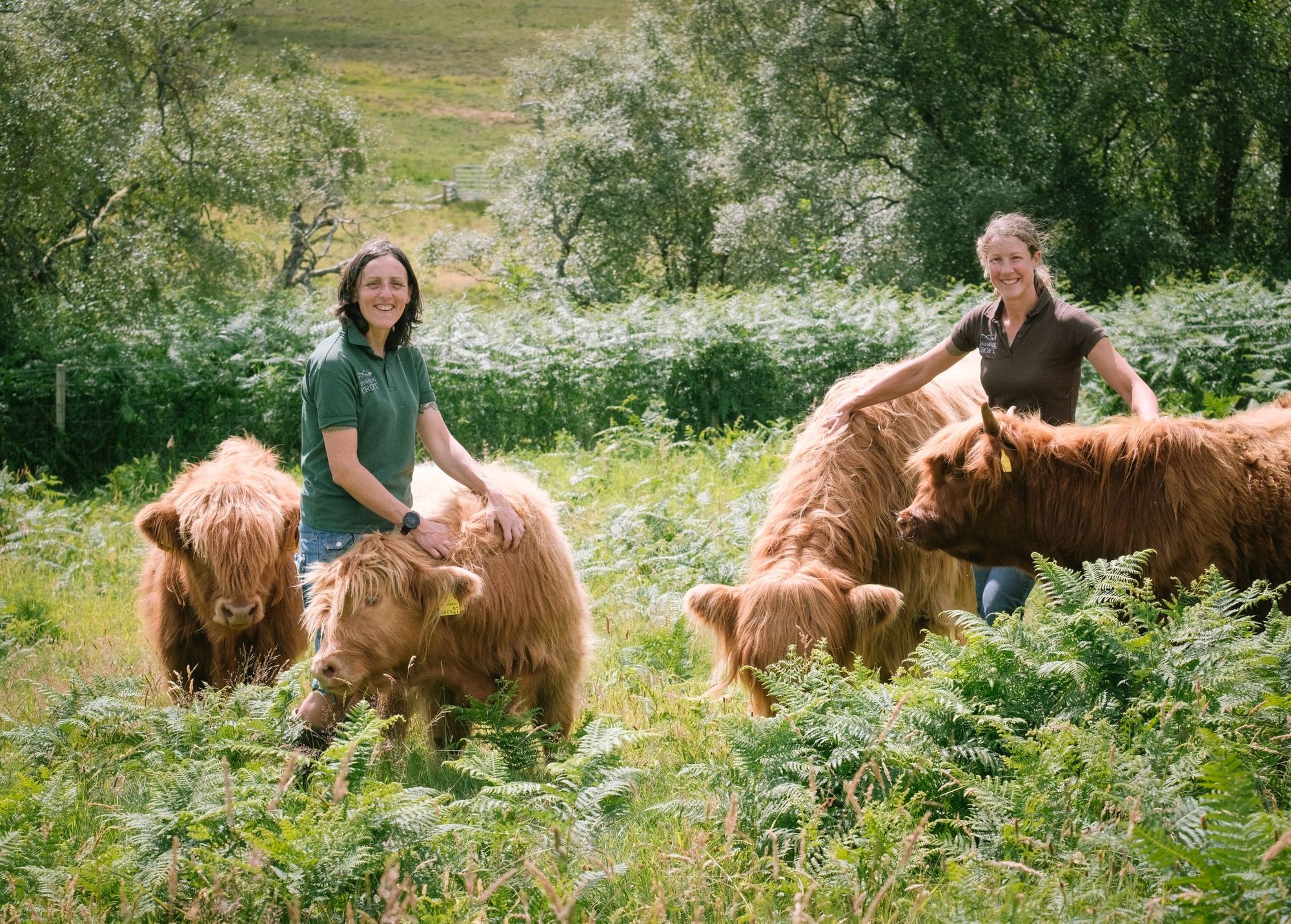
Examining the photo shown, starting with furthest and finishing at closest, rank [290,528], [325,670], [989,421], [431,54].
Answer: [431,54] < [290,528] < [989,421] < [325,670]

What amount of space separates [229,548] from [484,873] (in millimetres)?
2546

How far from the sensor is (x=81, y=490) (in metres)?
12.6

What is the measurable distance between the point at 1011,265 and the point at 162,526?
4396mm

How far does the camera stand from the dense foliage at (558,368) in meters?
12.8

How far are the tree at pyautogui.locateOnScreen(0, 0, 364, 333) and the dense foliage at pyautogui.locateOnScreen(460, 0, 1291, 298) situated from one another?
587cm

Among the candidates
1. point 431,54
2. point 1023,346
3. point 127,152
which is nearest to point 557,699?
point 1023,346

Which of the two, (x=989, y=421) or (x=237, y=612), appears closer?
(x=989, y=421)

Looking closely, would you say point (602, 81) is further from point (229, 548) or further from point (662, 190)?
point (229, 548)

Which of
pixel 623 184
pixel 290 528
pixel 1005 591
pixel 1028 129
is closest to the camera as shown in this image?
pixel 1005 591

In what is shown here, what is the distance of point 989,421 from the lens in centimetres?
463

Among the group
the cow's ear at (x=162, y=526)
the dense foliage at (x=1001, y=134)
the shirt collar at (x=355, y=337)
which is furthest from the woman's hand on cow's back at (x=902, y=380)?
the dense foliage at (x=1001, y=134)

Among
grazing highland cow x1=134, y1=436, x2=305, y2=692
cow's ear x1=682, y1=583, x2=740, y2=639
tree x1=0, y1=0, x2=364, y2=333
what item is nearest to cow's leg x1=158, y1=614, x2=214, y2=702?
grazing highland cow x1=134, y1=436, x2=305, y2=692

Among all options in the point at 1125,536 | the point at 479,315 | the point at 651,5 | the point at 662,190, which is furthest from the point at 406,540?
the point at 651,5

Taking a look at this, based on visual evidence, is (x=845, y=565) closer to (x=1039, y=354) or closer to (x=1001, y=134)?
(x=1039, y=354)
